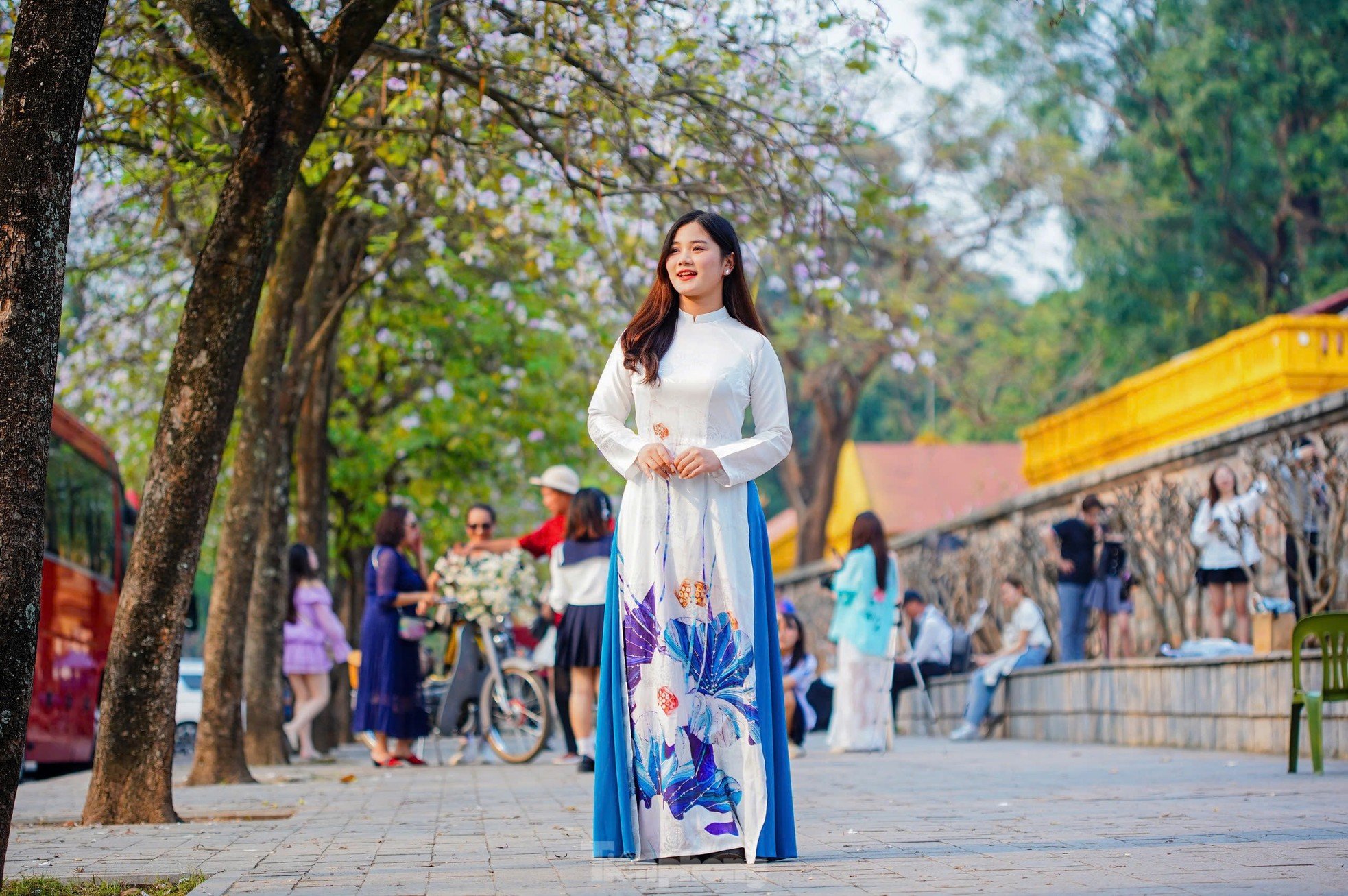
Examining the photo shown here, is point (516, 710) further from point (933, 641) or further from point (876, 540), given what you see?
point (933, 641)

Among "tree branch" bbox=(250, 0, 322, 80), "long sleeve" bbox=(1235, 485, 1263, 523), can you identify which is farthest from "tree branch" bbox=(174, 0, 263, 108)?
"long sleeve" bbox=(1235, 485, 1263, 523)

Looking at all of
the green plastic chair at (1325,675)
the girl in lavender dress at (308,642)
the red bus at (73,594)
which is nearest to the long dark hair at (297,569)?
the girl in lavender dress at (308,642)

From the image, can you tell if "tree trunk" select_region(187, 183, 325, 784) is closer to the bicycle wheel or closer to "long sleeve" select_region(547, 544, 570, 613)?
"long sleeve" select_region(547, 544, 570, 613)

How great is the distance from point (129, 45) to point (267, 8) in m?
2.71

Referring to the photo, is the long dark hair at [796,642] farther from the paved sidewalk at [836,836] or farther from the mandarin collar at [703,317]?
the mandarin collar at [703,317]

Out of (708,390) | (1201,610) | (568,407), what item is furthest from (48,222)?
(568,407)

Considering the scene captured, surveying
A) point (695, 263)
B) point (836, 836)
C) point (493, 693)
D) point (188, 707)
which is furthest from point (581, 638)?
point (188, 707)

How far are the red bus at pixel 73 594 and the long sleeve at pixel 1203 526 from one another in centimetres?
855

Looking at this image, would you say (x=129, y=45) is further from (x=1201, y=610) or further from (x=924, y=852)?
(x=1201, y=610)

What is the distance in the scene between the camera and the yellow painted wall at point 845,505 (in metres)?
44.3

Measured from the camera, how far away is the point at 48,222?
17.4 ft

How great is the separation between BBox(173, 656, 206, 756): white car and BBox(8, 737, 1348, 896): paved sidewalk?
9994mm

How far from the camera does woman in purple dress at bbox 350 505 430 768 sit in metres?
13.1

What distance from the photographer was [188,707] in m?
20.9
